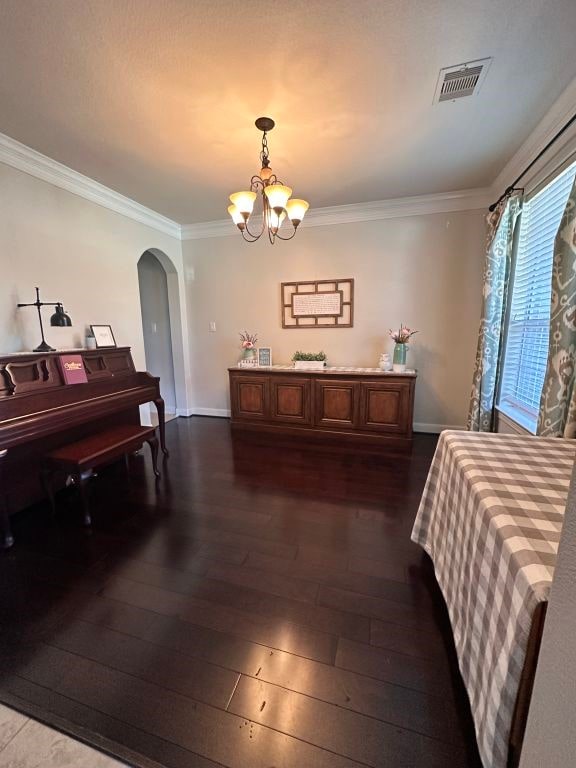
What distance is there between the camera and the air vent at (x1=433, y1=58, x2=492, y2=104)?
5.25ft

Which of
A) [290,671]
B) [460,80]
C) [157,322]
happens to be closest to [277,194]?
[460,80]

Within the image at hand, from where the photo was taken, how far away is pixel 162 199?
3230mm

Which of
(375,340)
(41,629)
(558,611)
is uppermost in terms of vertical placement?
(375,340)

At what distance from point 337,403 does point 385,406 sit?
51 centimetres

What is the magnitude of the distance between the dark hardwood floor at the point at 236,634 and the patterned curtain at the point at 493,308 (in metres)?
1.13

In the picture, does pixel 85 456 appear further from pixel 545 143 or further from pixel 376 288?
pixel 545 143

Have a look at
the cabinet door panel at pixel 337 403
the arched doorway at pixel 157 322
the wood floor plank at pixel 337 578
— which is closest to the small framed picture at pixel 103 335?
the arched doorway at pixel 157 322

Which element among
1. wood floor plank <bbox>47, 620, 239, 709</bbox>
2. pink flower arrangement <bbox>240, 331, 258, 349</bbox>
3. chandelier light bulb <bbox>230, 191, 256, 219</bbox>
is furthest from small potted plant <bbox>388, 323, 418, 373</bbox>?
wood floor plank <bbox>47, 620, 239, 709</bbox>

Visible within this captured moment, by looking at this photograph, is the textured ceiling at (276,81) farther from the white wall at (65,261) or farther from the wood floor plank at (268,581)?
the wood floor plank at (268,581)

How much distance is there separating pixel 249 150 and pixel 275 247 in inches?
59.1

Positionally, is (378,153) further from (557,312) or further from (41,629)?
(41,629)

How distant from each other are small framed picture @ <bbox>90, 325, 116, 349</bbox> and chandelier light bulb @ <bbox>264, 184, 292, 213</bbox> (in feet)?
6.82

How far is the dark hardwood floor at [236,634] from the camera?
0.98 m

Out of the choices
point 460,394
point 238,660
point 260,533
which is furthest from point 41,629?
point 460,394
